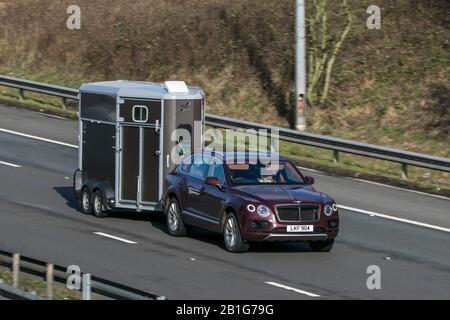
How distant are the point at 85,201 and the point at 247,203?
5.32 metres

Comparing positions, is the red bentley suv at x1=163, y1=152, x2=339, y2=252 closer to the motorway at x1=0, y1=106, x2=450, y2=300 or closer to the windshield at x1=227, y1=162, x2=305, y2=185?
the windshield at x1=227, y1=162, x2=305, y2=185

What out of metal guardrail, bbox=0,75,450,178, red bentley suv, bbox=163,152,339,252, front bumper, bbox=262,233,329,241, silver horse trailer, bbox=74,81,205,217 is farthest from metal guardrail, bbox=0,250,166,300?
metal guardrail, bbox=0,75,450,178

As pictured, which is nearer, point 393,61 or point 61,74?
point 393,61

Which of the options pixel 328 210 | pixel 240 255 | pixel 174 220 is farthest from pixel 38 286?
pixel 328 210

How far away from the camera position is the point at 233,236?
18.8m

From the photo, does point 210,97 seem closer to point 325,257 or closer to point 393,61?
point 393,61

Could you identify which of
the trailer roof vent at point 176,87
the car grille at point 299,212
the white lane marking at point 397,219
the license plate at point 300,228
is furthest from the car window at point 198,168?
the white lane marking at point 397,219

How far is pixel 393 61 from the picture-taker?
3422 centimetres

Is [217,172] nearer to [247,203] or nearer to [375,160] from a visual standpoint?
[247,203]

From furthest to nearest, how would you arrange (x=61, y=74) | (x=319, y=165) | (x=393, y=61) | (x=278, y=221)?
(x=61, y=74) < (x=393, y=61) < (x=319, y=165) < (x=278, y=221)

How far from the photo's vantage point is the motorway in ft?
54.0

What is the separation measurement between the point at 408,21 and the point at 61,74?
1293 cm

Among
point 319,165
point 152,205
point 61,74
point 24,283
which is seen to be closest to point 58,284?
point 24,283

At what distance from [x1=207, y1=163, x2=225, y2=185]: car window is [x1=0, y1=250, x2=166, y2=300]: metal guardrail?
4485 millimetres
